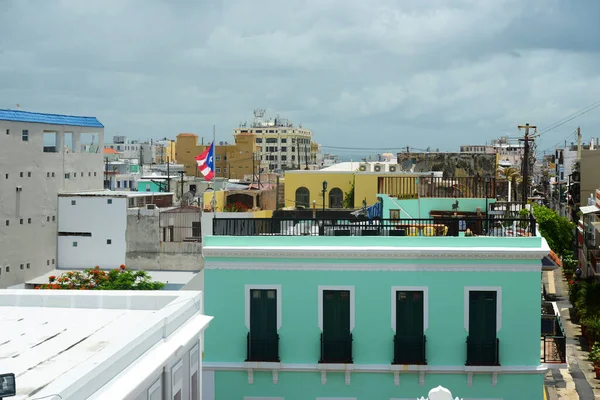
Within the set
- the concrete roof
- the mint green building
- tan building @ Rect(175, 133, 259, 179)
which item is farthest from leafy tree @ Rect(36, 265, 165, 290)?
tan building @ Rect(175, 133, 259, 179)

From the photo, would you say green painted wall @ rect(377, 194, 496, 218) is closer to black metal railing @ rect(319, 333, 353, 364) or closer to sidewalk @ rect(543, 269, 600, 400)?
black metal railing @ rect(319, 333, 353, 364)

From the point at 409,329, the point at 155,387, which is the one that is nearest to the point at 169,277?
the point at 409,329

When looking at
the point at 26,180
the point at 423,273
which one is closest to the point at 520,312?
the point at 423,273

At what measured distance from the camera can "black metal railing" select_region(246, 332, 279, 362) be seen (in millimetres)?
17391

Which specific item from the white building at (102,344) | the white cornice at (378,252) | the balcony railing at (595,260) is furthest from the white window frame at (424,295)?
the balcony railing at (595,260)

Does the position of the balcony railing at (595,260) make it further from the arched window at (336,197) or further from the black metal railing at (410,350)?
the black metal railing at (410,350)

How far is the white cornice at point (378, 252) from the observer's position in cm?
1708

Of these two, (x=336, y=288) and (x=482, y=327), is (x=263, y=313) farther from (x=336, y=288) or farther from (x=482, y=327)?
(x=482, y=327)

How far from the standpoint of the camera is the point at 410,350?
1730cm

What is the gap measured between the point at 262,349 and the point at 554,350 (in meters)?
6.64

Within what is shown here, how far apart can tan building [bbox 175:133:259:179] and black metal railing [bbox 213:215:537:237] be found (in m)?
87.2

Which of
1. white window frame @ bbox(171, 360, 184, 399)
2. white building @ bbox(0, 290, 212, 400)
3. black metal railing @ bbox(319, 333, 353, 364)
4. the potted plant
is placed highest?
→ white building @ bbox(0, 290, 212, 400)

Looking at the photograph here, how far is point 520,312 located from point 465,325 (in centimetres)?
108

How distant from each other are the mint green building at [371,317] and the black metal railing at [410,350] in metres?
0.02
